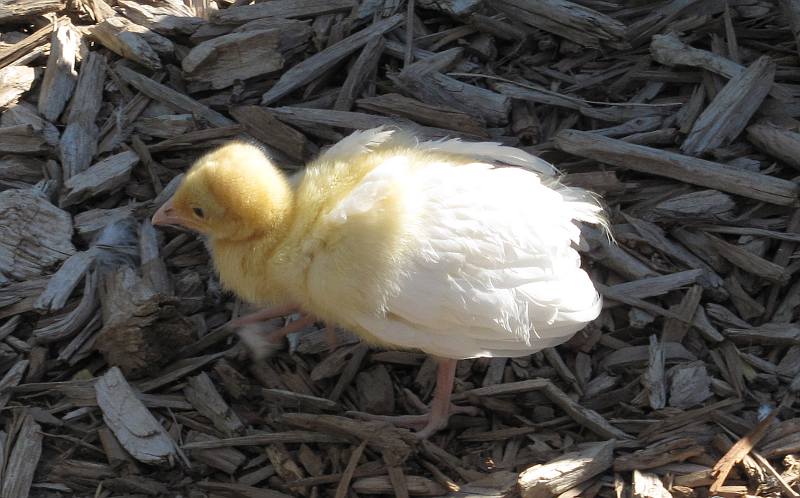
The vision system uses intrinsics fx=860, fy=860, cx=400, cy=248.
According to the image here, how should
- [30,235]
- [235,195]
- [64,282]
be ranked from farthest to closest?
[30,235] → [64,282] → [235,195]

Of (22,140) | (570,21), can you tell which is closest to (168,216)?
(22,140)

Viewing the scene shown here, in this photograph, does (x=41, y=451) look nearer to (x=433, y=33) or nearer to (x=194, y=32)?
(x=194, y=32)

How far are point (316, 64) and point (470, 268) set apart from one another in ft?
6.01

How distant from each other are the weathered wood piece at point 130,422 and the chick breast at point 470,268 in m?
0.96

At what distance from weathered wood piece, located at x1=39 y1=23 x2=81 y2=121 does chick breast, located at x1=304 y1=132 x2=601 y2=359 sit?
2.04m

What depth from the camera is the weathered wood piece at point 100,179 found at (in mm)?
4227

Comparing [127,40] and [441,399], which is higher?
[127,40]

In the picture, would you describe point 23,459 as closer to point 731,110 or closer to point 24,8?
point 24,8

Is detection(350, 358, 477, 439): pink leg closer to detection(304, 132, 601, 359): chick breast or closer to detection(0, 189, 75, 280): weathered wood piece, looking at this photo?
detection(304, 132, 601, 359): chick breast

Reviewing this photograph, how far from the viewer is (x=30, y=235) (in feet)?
13.3

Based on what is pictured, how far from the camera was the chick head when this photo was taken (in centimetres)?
344

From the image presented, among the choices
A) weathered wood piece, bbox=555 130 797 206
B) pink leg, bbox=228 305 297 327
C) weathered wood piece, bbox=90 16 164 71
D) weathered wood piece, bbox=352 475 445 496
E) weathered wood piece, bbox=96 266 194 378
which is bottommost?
weathered wood piece, bbox=352 475 445 496

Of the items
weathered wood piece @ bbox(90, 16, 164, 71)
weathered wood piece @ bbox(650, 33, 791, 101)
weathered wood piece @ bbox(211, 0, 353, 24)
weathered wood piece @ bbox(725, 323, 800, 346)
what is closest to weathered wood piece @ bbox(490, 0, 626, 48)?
weathered wood piece @ bbox(650, 33, 791, 101)

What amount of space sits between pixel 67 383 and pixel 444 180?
73.2 inches
